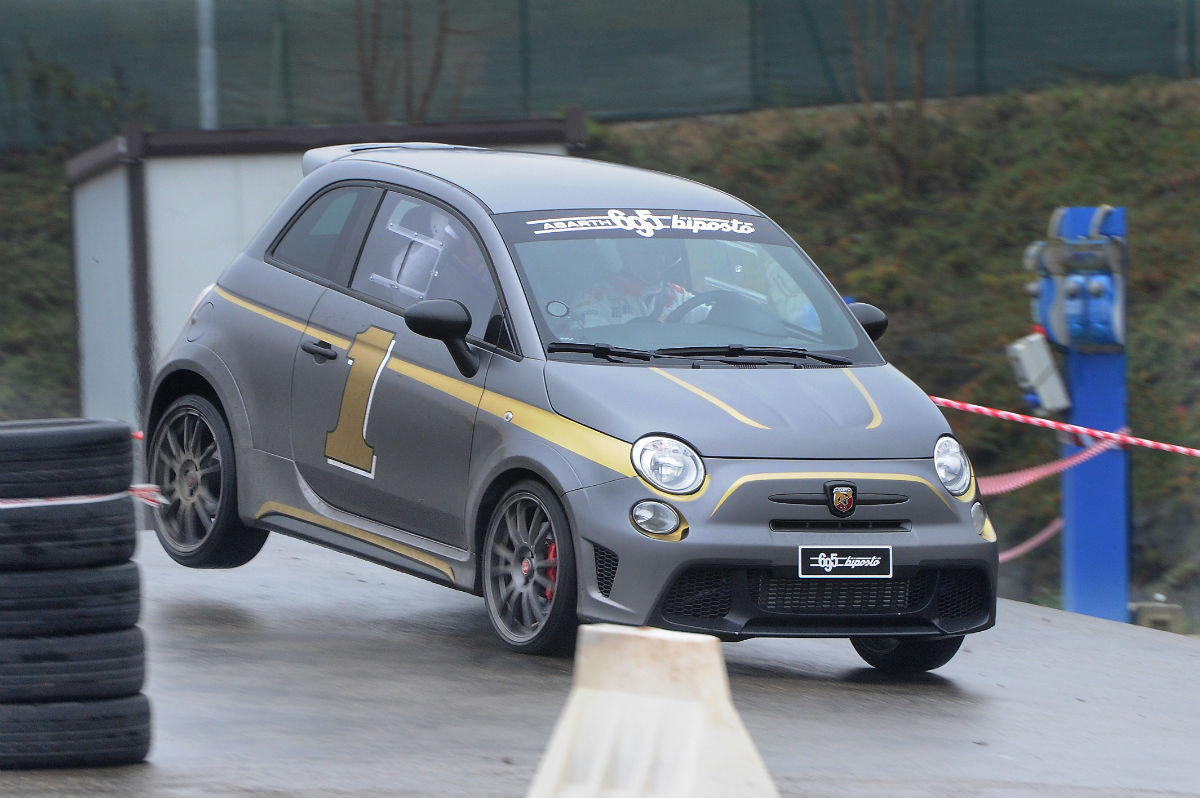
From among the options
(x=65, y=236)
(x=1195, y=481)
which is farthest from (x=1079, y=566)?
(x=65, y=236)

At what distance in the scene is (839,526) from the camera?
7355 millimetres

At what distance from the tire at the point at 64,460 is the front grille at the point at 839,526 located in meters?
2.48

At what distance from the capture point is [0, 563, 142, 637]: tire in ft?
18.3

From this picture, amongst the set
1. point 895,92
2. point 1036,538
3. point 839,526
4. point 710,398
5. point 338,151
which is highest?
point 895,92

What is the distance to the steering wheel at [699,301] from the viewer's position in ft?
26.5

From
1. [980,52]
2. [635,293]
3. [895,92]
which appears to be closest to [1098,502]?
[635,293]

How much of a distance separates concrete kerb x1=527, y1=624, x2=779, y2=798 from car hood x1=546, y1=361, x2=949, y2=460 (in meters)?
2.68

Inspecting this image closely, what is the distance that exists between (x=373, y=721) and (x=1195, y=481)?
9.51 m

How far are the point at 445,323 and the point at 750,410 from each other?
1.20 m

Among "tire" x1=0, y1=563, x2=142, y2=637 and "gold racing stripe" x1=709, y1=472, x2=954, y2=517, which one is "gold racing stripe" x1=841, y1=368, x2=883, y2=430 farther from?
"tire" x1=0, y1=563, x2=142, y2=637

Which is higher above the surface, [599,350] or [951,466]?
[599,350]

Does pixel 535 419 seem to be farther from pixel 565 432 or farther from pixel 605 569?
pixel 605 569

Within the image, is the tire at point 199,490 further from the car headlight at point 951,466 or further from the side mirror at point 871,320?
the car headlight at point 951,466

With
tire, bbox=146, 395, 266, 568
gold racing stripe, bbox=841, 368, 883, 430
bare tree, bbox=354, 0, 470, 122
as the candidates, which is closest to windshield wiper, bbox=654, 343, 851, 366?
gold racing stripe, bbox=841, 368, 883, 430
